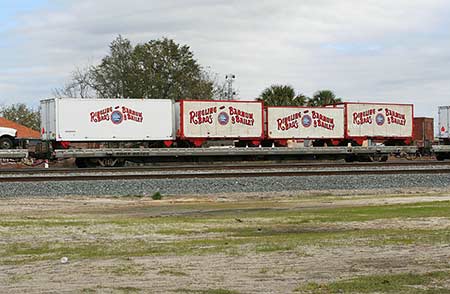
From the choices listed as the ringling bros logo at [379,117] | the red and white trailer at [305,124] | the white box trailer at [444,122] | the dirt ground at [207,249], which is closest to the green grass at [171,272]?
the dirt ground at [207,249]

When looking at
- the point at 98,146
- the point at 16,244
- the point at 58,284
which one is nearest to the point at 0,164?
the point at 98,146

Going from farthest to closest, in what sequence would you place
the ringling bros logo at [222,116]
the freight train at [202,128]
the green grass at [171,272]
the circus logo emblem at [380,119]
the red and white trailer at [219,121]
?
1. the circus logo emblem at [380,119]
2. the ringling bros logo at [222,116]
3. the red and white trailer at [219,121]
4. the freight train at [202,128]
5. the green grass at [171,272]

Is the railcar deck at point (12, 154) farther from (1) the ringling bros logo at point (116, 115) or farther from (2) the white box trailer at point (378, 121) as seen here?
(2) the white box trailer at point (378, 121)

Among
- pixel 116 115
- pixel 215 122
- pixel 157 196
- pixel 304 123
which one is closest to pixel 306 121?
pixel 304 123

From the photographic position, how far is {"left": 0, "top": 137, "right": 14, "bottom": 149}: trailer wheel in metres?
39.2

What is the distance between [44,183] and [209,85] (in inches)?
2088

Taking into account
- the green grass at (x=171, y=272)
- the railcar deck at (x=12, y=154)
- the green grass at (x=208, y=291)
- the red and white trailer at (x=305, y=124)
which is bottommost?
the green grass at (x=208, y=291)

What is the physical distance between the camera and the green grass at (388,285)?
6.61 m

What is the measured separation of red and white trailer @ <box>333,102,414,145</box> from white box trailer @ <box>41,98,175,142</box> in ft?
33.6

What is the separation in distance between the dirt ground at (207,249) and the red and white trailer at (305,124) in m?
23.3

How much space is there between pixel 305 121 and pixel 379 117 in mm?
4530

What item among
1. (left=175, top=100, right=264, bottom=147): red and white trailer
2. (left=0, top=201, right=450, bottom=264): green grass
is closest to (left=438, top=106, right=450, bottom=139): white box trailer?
(left=175, top=100, right=264, bottom=147): red and white trailer

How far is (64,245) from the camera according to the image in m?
9.30

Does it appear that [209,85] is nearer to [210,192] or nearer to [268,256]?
[210,192]
